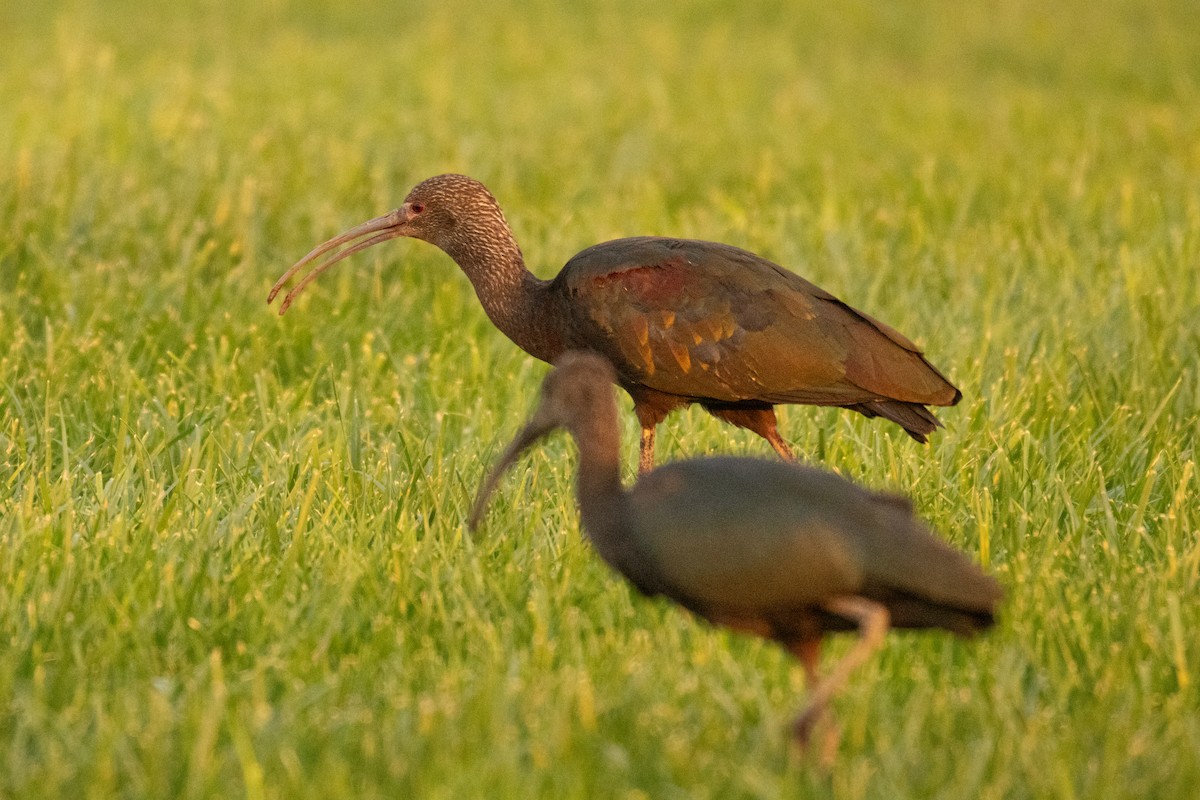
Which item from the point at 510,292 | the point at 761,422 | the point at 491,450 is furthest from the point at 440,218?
the point at 761,422

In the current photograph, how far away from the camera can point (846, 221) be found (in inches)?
358

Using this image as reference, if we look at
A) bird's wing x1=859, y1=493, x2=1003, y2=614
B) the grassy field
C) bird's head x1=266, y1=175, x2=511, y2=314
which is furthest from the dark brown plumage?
bird's wing x1=859, y1=493, x2=1003, y2=614

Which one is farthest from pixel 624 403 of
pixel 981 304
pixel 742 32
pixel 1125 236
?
pixel 742 32

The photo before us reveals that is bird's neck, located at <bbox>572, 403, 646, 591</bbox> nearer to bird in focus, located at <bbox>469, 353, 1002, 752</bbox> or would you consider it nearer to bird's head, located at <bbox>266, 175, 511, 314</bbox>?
bird in focus, located at <bbox>469, 353, 1002, 752</bbox>

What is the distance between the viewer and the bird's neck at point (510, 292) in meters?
5.66

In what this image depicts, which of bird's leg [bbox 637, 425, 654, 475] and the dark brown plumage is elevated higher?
the dark brown plumage

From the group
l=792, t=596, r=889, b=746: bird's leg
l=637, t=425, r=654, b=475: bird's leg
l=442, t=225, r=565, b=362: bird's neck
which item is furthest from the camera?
l=442, t=225, r=565, b=362: bird's neck

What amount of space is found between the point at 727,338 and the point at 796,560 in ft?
6.74

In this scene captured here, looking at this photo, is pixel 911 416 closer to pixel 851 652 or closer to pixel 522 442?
pixel 522 442

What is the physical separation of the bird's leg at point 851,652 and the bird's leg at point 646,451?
199 centimetres

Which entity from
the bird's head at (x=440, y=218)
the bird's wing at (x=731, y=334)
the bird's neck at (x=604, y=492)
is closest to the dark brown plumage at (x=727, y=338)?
the bird's wing at (x=731, y=334)

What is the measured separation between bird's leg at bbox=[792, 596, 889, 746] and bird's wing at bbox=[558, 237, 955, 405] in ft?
6.12

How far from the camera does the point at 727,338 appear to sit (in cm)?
538

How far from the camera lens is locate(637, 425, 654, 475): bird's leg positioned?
550 centimetres
